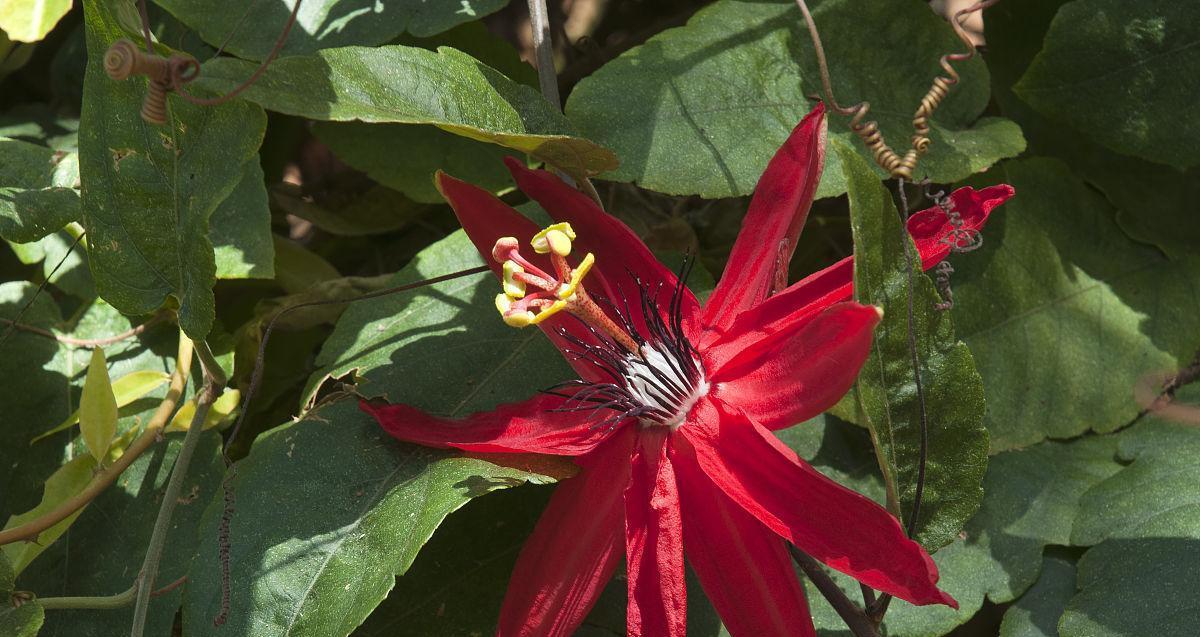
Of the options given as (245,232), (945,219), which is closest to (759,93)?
(945,219)

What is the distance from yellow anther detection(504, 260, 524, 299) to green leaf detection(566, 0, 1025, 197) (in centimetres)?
15

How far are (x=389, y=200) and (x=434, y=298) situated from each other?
0.34m

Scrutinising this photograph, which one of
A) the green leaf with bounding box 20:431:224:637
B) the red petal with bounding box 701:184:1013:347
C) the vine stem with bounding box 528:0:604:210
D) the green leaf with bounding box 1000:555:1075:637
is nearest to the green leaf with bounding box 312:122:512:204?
the vine stem with bounding box 528:0:604:210

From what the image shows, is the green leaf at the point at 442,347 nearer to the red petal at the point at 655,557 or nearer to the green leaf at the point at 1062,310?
the red petal at the point at 655,557

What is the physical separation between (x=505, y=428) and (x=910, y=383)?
0.88 ft

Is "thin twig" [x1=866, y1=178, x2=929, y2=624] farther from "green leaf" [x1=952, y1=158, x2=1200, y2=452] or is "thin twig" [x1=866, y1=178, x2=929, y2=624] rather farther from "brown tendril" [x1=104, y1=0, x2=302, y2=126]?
"brown tendril" [x1=104, y1=0, x2=302, y2=126]

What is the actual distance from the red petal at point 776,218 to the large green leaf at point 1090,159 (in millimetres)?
467

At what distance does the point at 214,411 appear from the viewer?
92 centimetres

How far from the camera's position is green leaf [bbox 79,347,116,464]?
0.85 m

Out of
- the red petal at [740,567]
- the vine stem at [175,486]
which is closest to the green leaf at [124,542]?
the vine stem at [175,486]

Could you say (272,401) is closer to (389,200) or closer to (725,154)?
(389,200)

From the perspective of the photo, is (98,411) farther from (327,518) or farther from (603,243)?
(603,243)

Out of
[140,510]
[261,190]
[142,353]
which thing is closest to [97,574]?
[140,510]

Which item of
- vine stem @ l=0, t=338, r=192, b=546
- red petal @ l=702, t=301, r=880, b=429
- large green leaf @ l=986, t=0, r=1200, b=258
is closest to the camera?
red petal @ l=702, t=301, r=880, b=429
